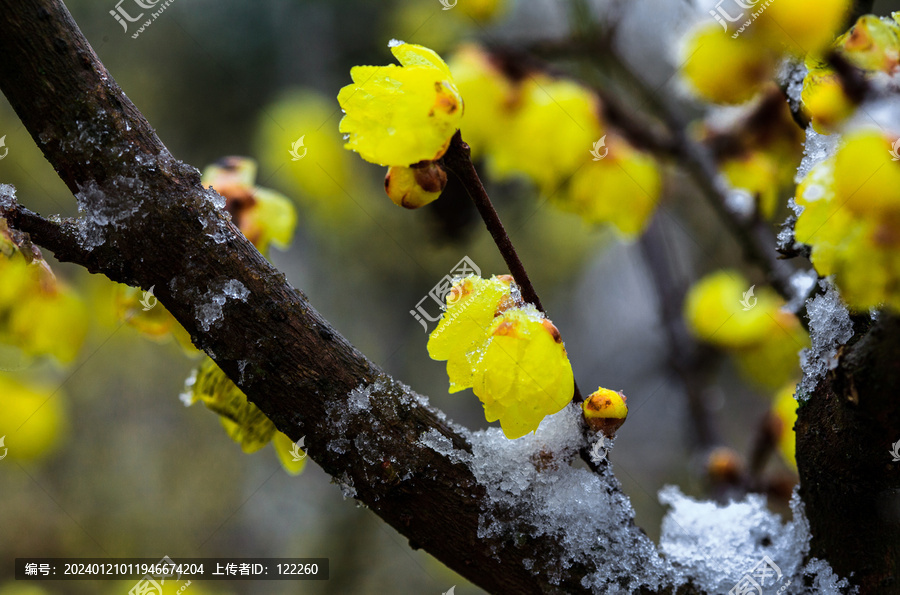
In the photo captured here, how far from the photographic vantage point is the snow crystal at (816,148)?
0.45m

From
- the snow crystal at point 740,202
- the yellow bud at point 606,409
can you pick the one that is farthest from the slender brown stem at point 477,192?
the snow crystal at point 740,202

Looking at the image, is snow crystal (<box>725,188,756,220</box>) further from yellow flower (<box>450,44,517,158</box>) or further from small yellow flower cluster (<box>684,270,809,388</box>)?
yellow flower (<box>450,44,517,158</box>)

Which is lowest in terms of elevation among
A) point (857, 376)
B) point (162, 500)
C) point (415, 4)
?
point (162, 500)

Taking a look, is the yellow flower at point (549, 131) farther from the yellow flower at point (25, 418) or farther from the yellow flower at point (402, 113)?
the yellow flower at point (25, 418)

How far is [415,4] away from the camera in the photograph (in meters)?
1.80

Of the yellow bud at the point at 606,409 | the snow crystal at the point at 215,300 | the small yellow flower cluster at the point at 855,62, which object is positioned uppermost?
the small yellow flower cluster at the point at 855,62

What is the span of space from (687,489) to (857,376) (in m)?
2.85

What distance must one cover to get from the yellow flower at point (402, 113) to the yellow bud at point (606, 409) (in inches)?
8.3

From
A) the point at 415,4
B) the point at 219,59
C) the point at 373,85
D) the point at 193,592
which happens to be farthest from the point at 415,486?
the point at 219,59

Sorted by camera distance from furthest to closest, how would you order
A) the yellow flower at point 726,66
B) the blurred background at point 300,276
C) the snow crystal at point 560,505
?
the blurred background at point 300,276
the yellow flower at point 726,66
the snow crystal at point 560,505

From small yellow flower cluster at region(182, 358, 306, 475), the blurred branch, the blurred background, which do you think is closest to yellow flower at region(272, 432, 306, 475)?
small yellow flower cluster at region(182, 358, 306, 475)

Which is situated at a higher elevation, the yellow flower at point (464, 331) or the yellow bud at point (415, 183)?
the yellow bud at point (415, 183)

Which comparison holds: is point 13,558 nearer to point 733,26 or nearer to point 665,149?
point 665,149

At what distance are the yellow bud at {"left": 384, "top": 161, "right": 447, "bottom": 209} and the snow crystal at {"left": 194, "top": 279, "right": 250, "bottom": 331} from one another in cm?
13
